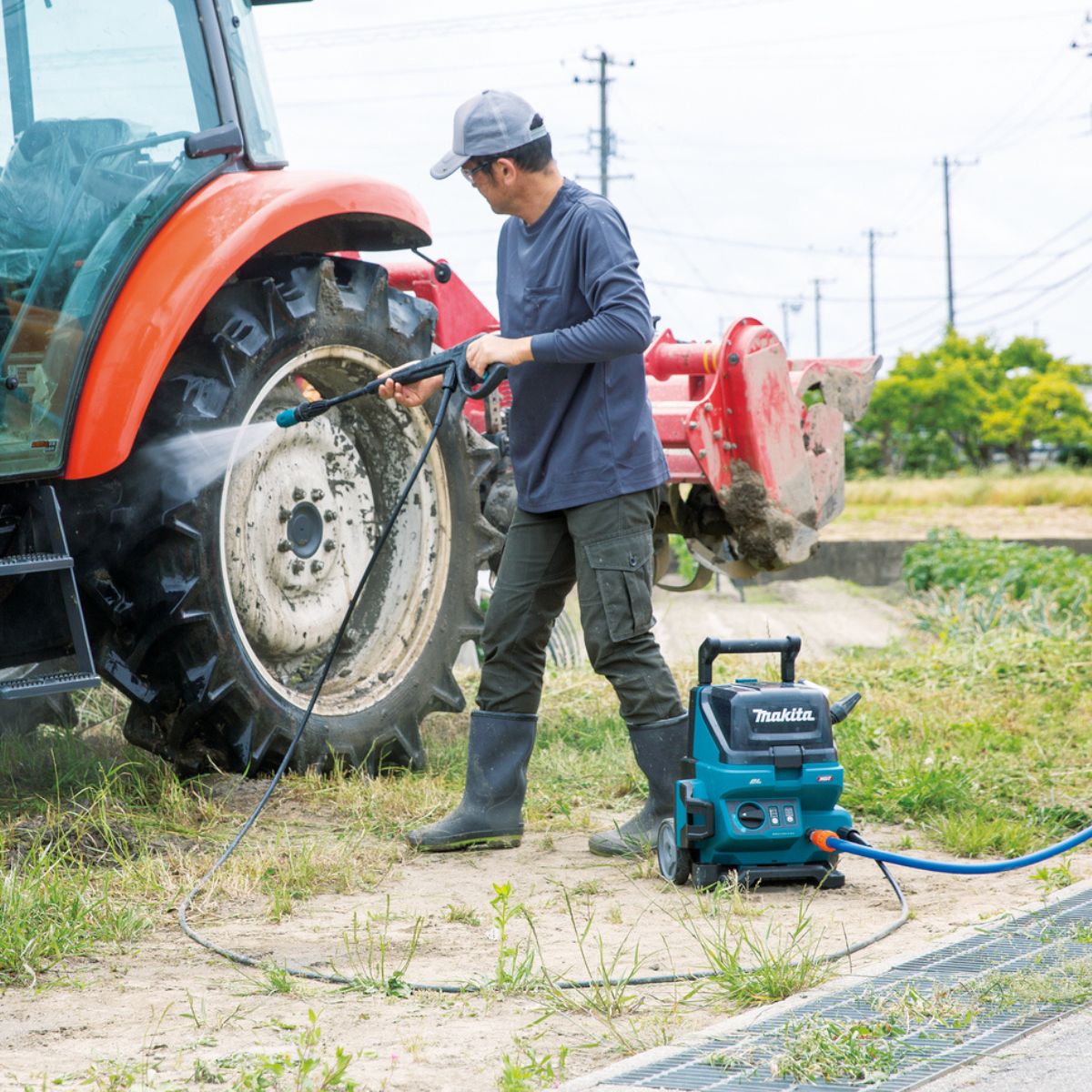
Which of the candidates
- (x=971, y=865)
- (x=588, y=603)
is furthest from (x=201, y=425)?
(x=971, y=865)

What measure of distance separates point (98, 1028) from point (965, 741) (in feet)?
10.9

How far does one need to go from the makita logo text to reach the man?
0.42 m

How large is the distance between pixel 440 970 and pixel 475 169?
1.97m

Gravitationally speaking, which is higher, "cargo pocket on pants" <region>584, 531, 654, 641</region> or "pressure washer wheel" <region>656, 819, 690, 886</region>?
"cargo pocket on pants" <region>584, 531, 654, 641</region>

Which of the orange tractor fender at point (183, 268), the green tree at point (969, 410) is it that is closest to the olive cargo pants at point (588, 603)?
the orange tractor fender at point (183, 268)

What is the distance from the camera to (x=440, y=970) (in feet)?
9.97

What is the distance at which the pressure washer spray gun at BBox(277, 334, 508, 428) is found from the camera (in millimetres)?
4000

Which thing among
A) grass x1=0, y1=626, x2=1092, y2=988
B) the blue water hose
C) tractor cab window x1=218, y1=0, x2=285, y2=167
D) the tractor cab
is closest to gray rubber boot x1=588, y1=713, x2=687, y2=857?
grass x1=0, y1=626, x2=1092, y2=988

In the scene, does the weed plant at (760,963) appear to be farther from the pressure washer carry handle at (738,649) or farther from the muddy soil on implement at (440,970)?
the pressure washer carry handle at (738,649)

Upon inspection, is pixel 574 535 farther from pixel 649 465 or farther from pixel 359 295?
pixel 359 295

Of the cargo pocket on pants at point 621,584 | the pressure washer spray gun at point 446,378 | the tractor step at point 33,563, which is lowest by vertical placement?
the cargo pocket on pants at point 621,584

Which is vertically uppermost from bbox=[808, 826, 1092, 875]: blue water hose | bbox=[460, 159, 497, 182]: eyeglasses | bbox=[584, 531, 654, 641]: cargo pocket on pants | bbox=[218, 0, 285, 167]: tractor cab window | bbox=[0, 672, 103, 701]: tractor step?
bbox=[218, 0, 285, 167]: tractor cab window

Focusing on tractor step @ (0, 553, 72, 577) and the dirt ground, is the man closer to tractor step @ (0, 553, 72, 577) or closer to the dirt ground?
the dirt ground

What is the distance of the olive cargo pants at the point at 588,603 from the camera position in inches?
158
